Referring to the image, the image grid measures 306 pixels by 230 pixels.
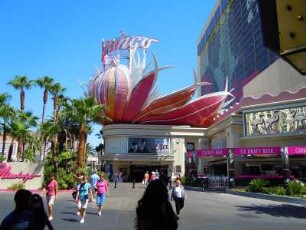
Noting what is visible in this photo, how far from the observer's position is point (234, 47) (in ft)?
297

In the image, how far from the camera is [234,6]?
91125 mm

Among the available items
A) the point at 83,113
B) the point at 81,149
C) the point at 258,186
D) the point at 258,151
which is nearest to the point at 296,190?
the point at 258,186

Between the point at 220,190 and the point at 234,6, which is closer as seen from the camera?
the point at 220,190

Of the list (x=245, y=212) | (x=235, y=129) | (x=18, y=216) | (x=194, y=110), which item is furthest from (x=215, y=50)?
(x=18, y=216)

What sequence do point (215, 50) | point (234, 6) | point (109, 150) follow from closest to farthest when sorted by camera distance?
point (109, 150), point (234, 6), point (215, 50)

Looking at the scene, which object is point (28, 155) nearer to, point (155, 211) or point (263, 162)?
point (263, 162)

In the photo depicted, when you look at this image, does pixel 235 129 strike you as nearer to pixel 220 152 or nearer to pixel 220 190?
pixel 220 152

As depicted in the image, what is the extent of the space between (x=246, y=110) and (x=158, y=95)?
80.2ft

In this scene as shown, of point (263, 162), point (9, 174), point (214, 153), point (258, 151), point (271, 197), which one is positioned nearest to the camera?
point (271, 197)

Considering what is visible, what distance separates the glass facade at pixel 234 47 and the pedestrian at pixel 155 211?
214ft

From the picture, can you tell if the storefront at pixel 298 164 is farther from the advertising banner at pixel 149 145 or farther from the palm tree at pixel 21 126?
the advertising banner at pixel 149 145

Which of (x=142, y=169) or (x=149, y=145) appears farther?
(x=142, y=169)

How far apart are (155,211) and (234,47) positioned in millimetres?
89986

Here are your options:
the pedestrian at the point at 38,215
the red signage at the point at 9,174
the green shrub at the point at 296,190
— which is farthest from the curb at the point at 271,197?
the pedestrian at the point at 38,215
